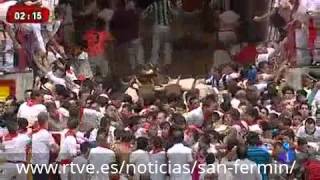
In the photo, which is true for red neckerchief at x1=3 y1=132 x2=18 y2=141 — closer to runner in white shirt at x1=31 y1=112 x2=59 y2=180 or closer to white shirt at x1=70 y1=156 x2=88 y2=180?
runner in white shirt at x1=31 y1=112 x2=59 y2=180

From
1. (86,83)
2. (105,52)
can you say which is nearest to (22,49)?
(86,83)

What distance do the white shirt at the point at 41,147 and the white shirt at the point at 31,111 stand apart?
89cm

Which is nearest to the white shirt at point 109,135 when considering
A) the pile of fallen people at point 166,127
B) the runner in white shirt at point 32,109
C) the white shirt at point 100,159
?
the pile of fallen people at point 166,127

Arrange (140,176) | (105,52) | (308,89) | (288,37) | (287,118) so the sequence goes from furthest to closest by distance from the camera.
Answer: (105,52), (288,37), (308,89), (287,118), (140,176)

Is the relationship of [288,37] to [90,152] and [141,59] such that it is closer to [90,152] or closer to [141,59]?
[141,59]

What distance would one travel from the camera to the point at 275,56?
61.5ft

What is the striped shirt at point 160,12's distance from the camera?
22.0 meters

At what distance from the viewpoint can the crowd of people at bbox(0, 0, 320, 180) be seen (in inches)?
543

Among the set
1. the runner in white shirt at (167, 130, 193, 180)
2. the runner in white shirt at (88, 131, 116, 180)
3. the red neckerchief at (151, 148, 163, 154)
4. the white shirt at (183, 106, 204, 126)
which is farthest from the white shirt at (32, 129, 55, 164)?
the white shirt at (183, 106, 204, 126)

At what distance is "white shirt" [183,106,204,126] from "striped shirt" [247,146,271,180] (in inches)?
63.3

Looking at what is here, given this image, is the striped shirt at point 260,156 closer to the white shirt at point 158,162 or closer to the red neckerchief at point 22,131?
the white shirt at point 158,162

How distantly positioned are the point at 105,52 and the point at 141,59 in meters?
0.70
